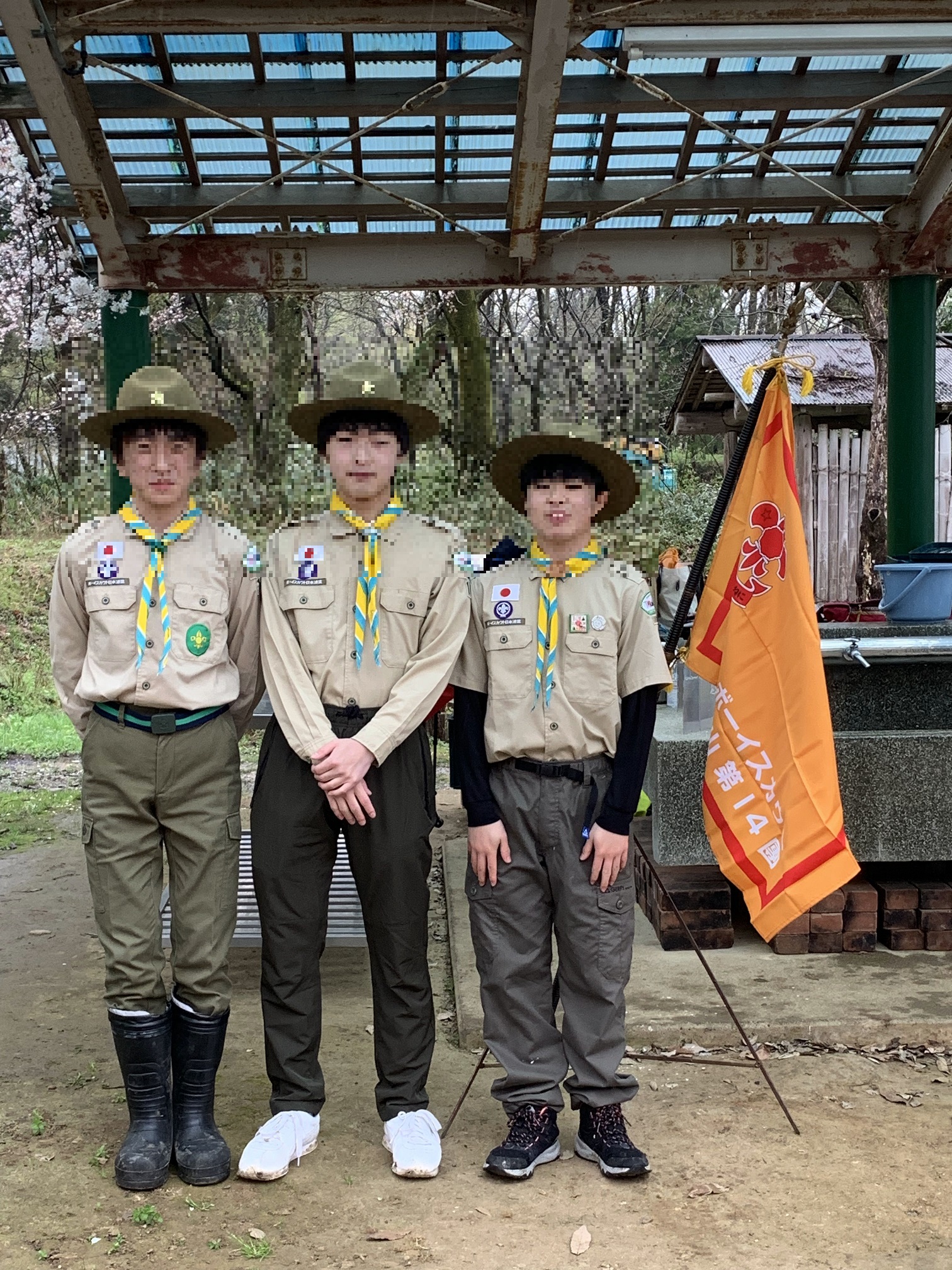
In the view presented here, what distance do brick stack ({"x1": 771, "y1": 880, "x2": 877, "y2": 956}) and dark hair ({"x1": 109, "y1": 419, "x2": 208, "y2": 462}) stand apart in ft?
9.03

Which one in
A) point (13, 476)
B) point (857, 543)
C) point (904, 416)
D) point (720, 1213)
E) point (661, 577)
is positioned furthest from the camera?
point (13, 476)

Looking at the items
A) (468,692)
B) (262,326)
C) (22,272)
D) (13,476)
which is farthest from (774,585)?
(13,476)

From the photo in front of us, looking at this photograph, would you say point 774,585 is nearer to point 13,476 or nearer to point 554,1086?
point 554,1086

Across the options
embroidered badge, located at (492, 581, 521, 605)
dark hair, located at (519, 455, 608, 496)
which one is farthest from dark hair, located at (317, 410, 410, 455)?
embroidered badge, located at (492, 581, 521, 605)

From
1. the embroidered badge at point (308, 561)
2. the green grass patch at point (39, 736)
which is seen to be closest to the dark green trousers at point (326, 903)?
the embroidered badge at point (308, 561)

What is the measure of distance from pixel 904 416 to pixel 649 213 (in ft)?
4.75

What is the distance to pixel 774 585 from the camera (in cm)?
387

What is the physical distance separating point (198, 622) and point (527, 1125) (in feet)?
4.94

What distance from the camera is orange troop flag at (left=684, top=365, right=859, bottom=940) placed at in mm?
3664

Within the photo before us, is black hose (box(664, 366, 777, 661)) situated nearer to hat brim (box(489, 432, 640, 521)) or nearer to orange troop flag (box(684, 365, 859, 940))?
orange troop flag (box(684, 365, 859, 940))

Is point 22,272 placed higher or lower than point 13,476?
higher

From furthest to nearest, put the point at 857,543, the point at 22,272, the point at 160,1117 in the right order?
the point at 22,272 < the point at 857,543 < the point at 160,1117

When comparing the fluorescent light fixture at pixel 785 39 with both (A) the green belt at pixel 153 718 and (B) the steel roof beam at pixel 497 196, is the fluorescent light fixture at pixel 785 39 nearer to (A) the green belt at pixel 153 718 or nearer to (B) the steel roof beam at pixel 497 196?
(B) the steel roof beam at pixel 497 196

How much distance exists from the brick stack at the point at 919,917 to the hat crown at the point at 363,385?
2.67 meters
